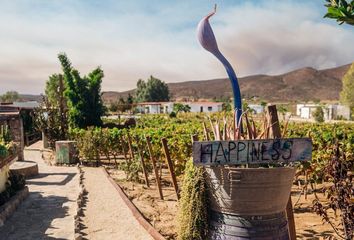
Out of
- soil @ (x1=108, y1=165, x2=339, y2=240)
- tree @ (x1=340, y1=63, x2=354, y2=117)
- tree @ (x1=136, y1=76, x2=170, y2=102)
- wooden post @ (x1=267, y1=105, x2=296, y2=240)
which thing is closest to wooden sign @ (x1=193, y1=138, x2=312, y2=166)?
wooden post @ (x1=267, y1=105, x2=296, y2=240)

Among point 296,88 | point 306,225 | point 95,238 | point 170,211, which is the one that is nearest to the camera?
point 95,238

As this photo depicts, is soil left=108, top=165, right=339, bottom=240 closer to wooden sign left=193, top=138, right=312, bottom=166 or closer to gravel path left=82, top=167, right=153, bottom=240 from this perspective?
gravel path left=82, top=167, right=153, bottom=240

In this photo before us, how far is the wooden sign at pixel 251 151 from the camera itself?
3.16 metres

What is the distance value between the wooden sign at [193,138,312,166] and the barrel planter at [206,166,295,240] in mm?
103

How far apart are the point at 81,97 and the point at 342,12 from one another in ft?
75.5

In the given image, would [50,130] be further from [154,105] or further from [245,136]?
[154,105]

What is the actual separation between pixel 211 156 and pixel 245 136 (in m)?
0.63

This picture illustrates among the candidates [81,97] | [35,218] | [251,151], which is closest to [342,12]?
[251,151]

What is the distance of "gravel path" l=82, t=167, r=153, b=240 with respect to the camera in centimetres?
649

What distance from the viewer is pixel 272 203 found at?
320 cm

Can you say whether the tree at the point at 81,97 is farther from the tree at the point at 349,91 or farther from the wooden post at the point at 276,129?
the tree at the point at 349,91

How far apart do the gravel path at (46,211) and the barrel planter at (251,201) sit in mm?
3969

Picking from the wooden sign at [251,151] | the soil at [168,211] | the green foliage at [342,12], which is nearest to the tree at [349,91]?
the soil at [168,211]

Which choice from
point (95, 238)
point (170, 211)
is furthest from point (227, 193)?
point (170, 211)
